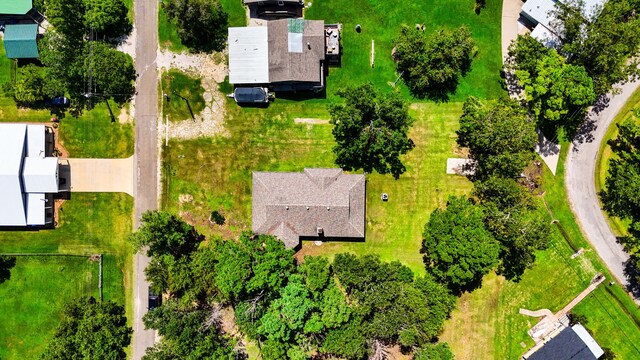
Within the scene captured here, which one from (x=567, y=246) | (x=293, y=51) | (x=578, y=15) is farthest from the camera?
(x=567, y=246)

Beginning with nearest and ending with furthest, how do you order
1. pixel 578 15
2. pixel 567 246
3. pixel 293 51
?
pixel 578 15, pixel 293 51, pixel 567 246

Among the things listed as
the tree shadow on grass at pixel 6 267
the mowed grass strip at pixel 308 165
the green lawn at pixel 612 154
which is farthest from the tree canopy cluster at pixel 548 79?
the tree shadow on grass at pixel 6 267

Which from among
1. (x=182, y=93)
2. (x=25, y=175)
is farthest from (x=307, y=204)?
(x=25, y=175)

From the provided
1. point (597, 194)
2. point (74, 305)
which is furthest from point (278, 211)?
point (597, 194)

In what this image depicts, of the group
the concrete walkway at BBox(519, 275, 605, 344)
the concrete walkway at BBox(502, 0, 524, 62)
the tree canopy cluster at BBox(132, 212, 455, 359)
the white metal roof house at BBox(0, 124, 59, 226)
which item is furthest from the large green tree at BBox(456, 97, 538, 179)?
the white metal roof house at BBox(0, 124, 59, 226)

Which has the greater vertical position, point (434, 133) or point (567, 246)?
point (434, 133)

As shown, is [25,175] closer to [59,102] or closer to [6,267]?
[59,102]

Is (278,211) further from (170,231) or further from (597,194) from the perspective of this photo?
(597,194)
